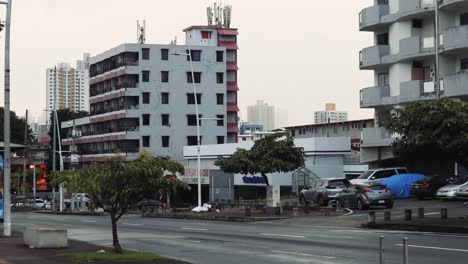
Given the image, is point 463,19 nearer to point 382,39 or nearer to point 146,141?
point 382,39

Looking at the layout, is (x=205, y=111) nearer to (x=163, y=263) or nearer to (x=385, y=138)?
(x=385, y=138)

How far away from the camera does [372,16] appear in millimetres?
53438

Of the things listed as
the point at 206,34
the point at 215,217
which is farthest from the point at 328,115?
→ the point at 215,217

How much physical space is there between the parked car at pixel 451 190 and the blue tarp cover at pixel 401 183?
15.2 ft

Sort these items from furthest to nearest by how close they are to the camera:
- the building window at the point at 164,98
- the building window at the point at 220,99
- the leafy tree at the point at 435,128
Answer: the building window at the point at 220,99 < the building window at the point at 164,98 < the leafy tree at the point at 435,128

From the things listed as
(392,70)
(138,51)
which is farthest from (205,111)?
(392,70)

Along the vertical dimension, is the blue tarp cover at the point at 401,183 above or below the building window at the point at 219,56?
below

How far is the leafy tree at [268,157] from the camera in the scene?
42.6m

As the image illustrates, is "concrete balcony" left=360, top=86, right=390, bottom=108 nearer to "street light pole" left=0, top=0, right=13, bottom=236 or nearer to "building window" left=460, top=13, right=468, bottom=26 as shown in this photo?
"building window" left=460, top=13, right=468, bottom=26

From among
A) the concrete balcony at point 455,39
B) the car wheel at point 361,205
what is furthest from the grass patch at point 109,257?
the concrete balcony at point 455,39

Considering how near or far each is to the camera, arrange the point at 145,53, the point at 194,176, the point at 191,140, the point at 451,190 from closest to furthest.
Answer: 1. the point at 451,190
2. the point at 194,176
3. the point at 145,53
4. the point at 191,140

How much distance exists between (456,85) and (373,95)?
832 cm

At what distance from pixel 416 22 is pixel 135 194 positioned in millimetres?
38247

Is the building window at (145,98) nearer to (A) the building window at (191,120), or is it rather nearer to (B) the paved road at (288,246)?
(A) the building window at (191,120)
